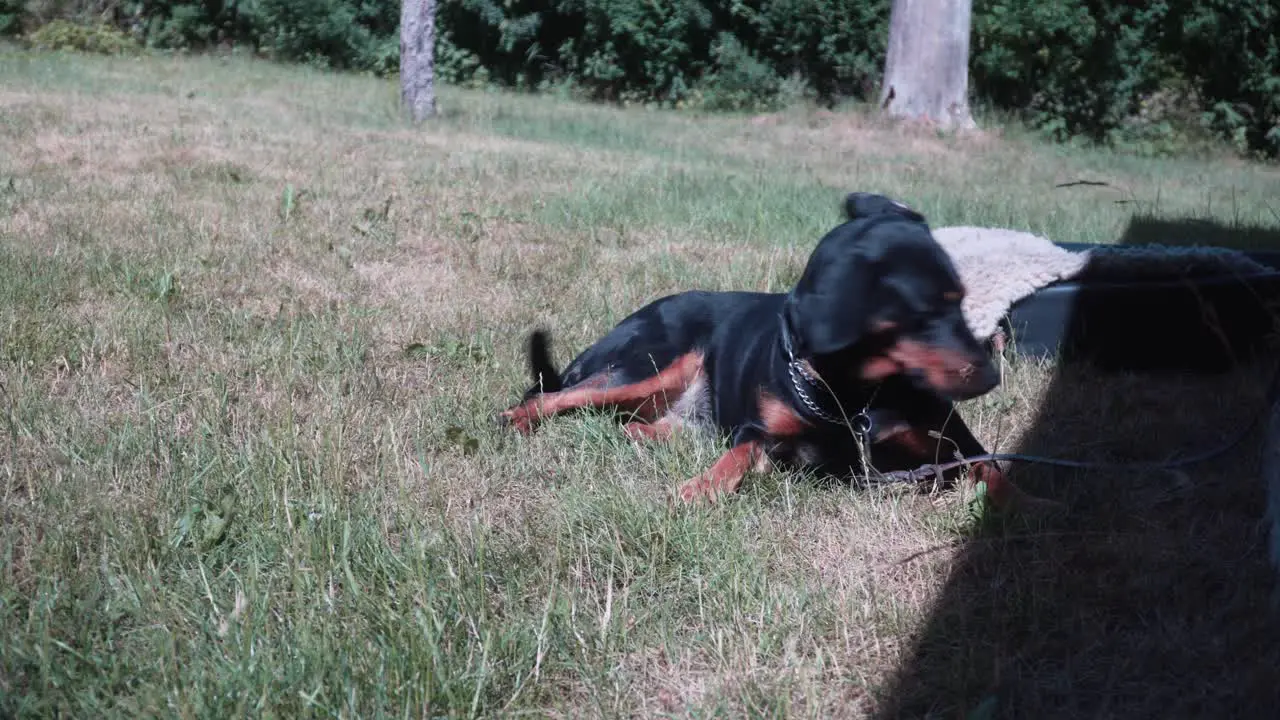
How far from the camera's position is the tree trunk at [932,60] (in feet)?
42.3

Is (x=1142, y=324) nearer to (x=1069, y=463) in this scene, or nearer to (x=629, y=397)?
(x=1069, y=463)

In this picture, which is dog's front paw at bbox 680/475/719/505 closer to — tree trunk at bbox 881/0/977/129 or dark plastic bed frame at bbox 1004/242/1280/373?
dark plastic bed frame at bbox 1004/242/1280/373

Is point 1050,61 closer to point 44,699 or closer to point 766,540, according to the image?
point 766,540

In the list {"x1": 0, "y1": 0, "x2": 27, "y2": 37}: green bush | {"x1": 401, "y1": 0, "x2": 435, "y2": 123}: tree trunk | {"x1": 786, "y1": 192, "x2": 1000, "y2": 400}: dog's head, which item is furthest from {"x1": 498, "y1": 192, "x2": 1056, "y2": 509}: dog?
{"x1": 0, "y1": 0, "x2": 27, "y2": 37}: green bush

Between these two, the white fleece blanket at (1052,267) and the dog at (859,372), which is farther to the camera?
the white fleece blanket at (1052,267)

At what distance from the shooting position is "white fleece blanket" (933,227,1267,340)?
4.05 metres

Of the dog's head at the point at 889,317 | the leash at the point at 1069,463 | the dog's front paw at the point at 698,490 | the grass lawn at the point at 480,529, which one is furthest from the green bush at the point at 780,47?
the dog's front paw at the point at 698,490

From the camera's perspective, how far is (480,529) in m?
2.48

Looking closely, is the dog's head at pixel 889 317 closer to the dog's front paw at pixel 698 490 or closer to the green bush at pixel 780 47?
the dog's front paw at pixel 698 490

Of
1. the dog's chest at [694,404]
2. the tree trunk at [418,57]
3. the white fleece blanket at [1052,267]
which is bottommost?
the dog's chest at [694,404]

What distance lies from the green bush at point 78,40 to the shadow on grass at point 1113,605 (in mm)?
18762

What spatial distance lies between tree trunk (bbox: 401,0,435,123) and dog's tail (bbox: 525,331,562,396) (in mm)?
8002

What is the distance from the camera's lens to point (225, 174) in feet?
22.8

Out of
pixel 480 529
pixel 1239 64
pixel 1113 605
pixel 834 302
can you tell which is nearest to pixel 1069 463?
pixel 1113 605
